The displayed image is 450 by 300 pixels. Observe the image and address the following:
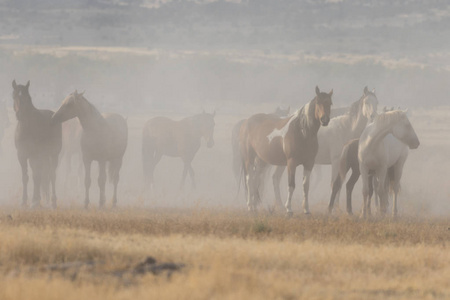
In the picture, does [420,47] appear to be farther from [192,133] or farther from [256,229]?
[256,229]

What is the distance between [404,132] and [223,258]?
9296 millimetres

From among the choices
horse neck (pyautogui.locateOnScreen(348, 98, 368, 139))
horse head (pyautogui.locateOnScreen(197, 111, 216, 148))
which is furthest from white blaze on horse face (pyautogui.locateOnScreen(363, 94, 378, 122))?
→ horse head (pyautogui.locateOnScreen(197, 111, 216, 148))

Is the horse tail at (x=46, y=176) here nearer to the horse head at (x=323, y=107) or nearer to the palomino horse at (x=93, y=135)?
the palomino horse at (x=93, y=135)

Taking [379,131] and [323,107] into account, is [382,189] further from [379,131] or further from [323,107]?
[323,107]

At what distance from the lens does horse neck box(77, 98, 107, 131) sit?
2145 centimetres

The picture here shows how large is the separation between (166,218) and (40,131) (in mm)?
5571

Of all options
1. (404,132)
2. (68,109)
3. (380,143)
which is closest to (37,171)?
(68,109)

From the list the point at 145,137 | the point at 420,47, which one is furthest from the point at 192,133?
the point at 420,47

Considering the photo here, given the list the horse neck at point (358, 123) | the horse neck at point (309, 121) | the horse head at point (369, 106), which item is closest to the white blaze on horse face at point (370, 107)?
the horse head at point (369, 106)

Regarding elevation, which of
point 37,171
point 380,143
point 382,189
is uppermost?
point 380,143

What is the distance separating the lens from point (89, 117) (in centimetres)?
2167

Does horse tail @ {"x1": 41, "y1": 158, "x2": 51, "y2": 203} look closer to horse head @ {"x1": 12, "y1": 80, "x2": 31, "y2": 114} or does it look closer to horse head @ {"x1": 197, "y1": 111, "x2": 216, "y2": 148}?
horse head @ {"x1": 12, "y1": 80, "x2": 31, "y2": 114}

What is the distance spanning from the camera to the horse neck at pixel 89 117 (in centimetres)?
2145

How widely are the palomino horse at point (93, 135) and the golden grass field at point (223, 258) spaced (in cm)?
472
